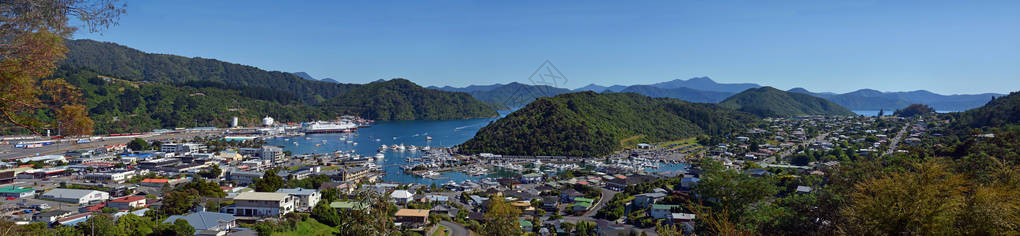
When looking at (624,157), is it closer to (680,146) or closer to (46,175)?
(680,146)

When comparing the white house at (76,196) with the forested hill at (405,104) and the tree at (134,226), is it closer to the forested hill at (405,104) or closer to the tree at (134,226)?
the tree at (134,226)

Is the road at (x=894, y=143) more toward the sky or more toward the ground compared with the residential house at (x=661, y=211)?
more toward the sky

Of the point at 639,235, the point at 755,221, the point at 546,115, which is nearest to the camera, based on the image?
the point at 755,221

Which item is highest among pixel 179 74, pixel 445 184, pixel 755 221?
pixel 179 74

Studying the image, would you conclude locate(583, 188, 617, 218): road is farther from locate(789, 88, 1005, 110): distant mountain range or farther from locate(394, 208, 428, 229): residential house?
locate(789, 88, 1005, 110): distant mountain range

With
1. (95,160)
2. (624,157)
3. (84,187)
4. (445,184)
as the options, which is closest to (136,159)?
(95,160)

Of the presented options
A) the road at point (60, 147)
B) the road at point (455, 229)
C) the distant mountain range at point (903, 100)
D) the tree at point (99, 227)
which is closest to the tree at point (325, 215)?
the road at point (455, 229)
